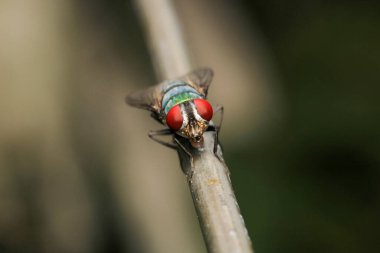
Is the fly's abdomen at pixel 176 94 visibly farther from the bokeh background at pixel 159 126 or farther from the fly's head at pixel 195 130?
the bokeh background at pixel 159 126

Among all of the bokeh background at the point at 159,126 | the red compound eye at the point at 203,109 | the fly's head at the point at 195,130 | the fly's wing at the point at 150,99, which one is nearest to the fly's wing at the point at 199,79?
the fly's wing at the point at 150,99

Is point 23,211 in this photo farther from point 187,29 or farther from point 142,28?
point 187,29

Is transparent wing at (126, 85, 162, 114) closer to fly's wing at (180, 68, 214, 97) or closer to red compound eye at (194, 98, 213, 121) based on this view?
fly's wing at (180, 68, 214, 97)

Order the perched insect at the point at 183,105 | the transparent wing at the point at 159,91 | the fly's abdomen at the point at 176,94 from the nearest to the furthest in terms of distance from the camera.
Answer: the perched insect at the point at 183,105, the fly's abdomen at the point at 176,94, the transparent wing at the point at 159,91

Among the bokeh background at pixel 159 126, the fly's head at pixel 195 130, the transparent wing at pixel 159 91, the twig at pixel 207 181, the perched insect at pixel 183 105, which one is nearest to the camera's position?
the twig at pixel 207 181

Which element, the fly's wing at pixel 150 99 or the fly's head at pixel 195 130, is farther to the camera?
the fly's wing at pixel 150 99

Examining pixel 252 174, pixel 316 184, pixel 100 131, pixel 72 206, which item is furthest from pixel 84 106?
pixel 316 184
